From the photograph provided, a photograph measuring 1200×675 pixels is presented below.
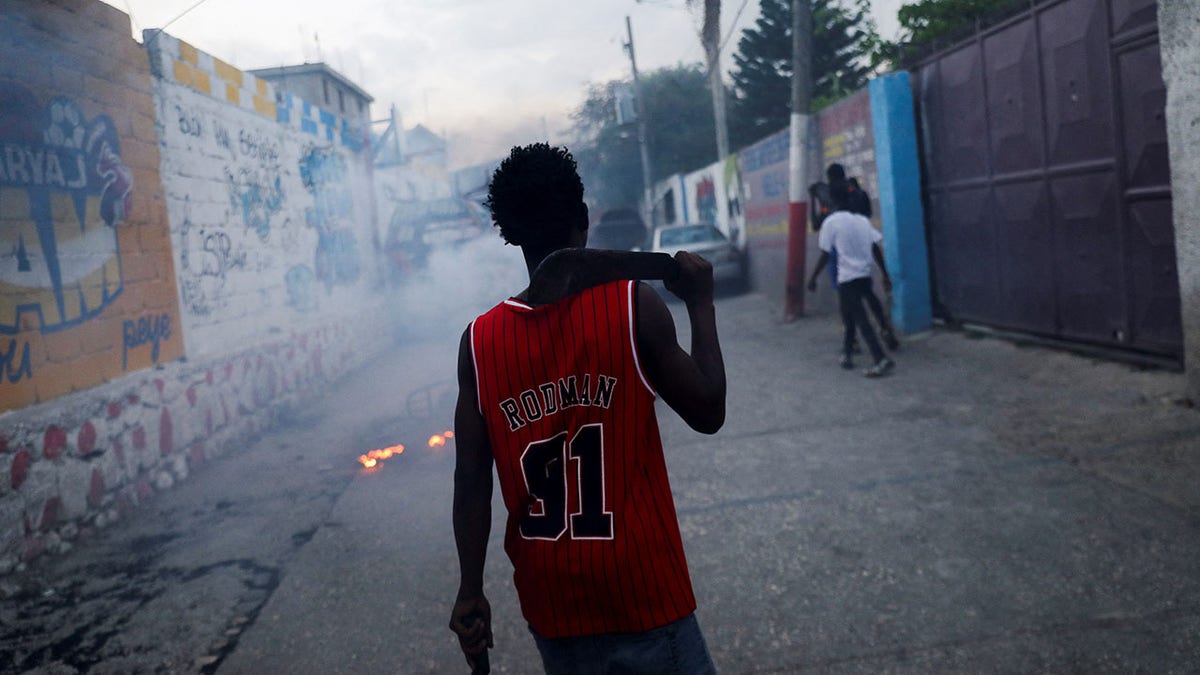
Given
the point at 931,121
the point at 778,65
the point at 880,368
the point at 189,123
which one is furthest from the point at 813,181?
the point at 778,65

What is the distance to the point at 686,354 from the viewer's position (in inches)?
73.6

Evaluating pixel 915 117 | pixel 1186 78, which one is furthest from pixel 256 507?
pixel 915 117

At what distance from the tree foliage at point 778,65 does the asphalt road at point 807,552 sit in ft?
106

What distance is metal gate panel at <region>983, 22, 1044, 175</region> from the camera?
7496 millimetres

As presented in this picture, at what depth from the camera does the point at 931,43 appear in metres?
9.24

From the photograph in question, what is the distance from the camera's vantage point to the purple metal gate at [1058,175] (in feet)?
20.5

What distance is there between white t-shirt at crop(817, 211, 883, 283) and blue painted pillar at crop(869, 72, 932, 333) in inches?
71.1

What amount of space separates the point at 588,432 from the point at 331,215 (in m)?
11.6

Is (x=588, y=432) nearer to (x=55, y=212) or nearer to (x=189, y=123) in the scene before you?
(x=55, y=212)

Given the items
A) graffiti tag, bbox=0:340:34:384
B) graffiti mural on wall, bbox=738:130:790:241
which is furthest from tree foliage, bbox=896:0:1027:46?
graffiti tag, bbox=0:340:34:384

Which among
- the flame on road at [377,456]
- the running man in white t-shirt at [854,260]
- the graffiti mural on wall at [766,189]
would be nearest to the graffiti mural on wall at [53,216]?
the flame on road at [377,456]

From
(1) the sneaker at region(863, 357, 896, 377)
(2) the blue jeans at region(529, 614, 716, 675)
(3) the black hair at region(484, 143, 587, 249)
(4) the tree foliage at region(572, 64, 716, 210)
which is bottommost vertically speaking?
(1) the sneaker at region(863, 357, 896, 377)

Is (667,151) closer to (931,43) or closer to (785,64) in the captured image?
(785,64)

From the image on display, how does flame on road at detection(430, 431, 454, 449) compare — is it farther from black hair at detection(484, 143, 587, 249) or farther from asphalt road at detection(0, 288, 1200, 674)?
black hair at detection(484, 143, 587, 249)
